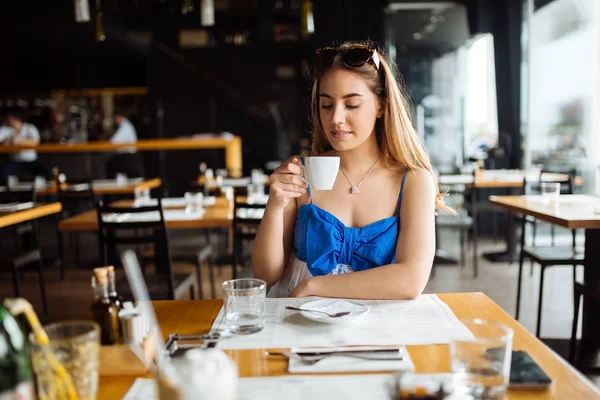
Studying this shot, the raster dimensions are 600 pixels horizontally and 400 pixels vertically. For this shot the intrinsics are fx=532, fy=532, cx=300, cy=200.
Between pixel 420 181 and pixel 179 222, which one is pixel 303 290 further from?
pixel 179 222

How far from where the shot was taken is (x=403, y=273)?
1479mm

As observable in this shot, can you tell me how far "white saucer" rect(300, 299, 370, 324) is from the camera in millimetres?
1169

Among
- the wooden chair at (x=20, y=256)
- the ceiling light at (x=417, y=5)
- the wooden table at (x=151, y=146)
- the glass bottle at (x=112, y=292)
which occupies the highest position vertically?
the ceiling light at (x=417, y=5)

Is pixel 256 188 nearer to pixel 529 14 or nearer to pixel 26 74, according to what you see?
pixel 529 14

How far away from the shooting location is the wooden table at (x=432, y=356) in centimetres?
87

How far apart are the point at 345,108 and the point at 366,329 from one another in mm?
715

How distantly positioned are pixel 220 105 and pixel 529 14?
21.6 ft

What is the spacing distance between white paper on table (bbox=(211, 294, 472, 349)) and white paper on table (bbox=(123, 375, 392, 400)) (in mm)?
156

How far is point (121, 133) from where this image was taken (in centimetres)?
946

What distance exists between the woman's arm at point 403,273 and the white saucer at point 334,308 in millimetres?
137

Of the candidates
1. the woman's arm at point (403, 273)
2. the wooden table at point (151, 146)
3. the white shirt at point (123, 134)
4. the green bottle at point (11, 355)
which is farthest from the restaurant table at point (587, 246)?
the white shirt at point (123, 134)

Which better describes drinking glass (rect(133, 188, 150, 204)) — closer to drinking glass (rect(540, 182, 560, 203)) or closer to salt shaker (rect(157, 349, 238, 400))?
drinking glass (rect(540, 182, 560, 203))

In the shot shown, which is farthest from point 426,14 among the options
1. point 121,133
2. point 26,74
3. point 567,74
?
point 26,74

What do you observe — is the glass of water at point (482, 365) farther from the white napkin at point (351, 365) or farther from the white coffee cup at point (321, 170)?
the white coffee cup at point (321, 170)
